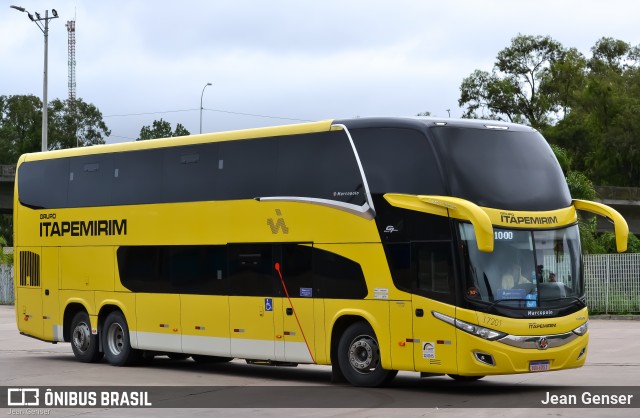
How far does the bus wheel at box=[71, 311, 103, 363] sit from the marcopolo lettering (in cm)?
162

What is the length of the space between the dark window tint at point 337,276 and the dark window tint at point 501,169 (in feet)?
7.23

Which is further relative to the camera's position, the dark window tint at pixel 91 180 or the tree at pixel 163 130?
the tree at pixel 163 130

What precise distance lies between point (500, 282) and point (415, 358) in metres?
1.63

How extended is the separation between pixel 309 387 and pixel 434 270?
2890mm

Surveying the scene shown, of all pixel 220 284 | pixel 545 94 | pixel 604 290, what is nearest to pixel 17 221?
pixel 220 284

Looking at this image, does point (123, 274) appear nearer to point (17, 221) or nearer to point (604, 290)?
point (17, 221)

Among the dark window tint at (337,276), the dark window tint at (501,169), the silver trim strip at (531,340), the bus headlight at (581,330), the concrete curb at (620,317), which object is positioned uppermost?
the dark window tint at (501,169)

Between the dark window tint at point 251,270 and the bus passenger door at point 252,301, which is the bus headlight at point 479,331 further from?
the dark window tint at point 251,270

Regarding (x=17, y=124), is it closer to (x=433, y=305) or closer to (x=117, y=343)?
(x=117, y=343)

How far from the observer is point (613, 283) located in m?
37.8

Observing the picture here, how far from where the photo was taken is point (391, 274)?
1728 cm

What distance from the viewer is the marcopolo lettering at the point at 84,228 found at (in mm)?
22625

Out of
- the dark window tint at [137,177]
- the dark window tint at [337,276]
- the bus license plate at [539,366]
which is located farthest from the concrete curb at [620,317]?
the bus license plate at [539,366]

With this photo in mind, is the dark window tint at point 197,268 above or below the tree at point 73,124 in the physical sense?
below
